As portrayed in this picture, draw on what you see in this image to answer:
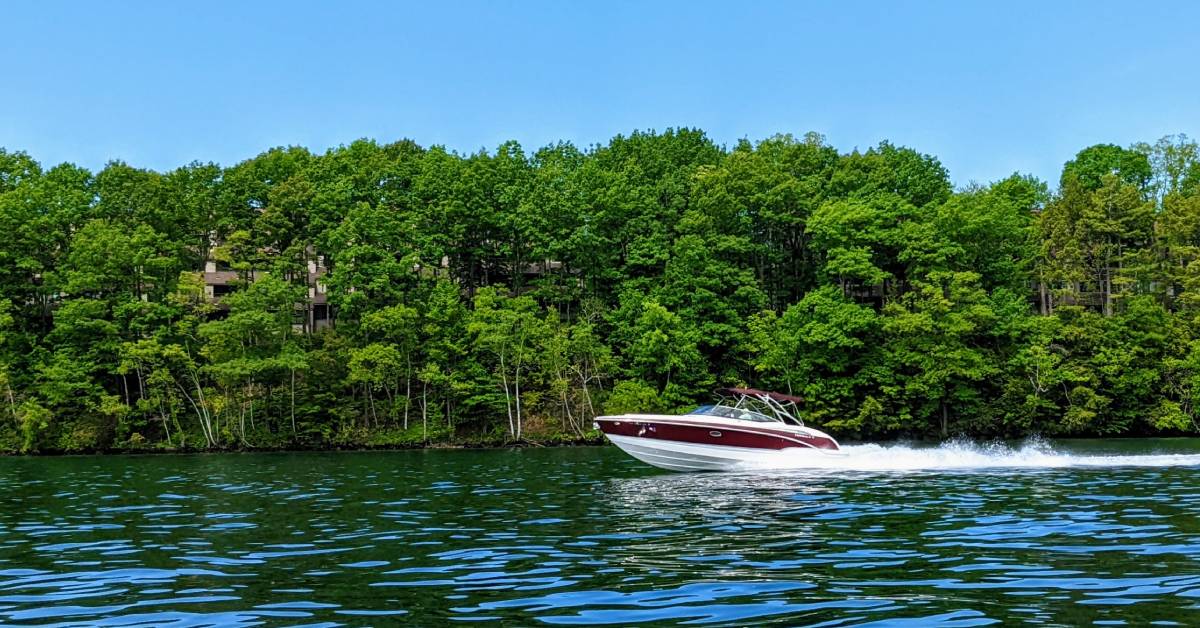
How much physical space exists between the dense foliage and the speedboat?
23.2m

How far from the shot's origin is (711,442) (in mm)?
30969

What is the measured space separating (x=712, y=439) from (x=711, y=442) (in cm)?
11

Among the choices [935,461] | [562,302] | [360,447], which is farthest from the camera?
[562,302]

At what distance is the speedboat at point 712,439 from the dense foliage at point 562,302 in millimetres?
23247

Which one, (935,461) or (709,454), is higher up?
(709,454)

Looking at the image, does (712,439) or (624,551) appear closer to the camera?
(624,551)

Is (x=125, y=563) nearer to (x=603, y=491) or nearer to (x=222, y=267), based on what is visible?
(x=603, y=491)

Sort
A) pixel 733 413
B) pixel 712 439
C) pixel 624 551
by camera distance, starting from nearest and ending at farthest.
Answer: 1. pixel 624 551
2. pixel 712 439
3. pixel 733 413

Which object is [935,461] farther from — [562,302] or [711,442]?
[562,302]

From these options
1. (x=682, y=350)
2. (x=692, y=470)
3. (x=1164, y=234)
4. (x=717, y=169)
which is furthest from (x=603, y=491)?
(x=1164, y=234)

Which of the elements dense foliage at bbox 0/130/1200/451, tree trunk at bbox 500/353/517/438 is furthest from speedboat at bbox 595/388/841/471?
tree trunk at bbox 500/353/517/438

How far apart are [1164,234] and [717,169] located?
30.8 m

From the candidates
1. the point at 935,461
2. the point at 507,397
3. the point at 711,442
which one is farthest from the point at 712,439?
the point at 507,397

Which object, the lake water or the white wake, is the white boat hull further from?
the lake water
